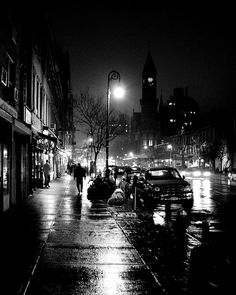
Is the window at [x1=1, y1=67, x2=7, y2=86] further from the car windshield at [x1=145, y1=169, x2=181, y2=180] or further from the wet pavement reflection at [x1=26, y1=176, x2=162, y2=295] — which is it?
the car windshield at [x1=145, y1=169, x2=181, y2=180]

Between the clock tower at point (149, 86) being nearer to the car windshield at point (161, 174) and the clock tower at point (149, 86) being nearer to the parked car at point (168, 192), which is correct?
the car windshield at point (161, 174)

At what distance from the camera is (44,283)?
7109 mm

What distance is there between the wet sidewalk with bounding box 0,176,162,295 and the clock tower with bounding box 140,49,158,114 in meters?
165

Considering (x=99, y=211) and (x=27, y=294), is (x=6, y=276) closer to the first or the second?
(x=27, y=294)

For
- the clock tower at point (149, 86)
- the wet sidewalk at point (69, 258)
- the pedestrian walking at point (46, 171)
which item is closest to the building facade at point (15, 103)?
the pedestrian walking at point (46, 171)

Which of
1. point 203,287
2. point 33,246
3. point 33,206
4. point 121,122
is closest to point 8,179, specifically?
point 33,206

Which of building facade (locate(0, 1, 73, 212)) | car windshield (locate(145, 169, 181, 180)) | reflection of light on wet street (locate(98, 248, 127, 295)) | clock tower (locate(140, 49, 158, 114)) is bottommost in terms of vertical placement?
reflection of light on wet street (locate(98, 248, 127, 295))

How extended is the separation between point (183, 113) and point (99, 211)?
6022 inches

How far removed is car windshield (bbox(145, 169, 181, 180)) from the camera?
19875 mm

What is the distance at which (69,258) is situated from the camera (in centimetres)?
898

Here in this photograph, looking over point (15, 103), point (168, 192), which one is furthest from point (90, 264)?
point (15, 103)

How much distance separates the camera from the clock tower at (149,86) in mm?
177125

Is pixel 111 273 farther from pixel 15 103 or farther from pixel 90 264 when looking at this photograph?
pixel 15 103

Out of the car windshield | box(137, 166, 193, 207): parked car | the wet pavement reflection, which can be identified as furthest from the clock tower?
the wet pavement reflection
